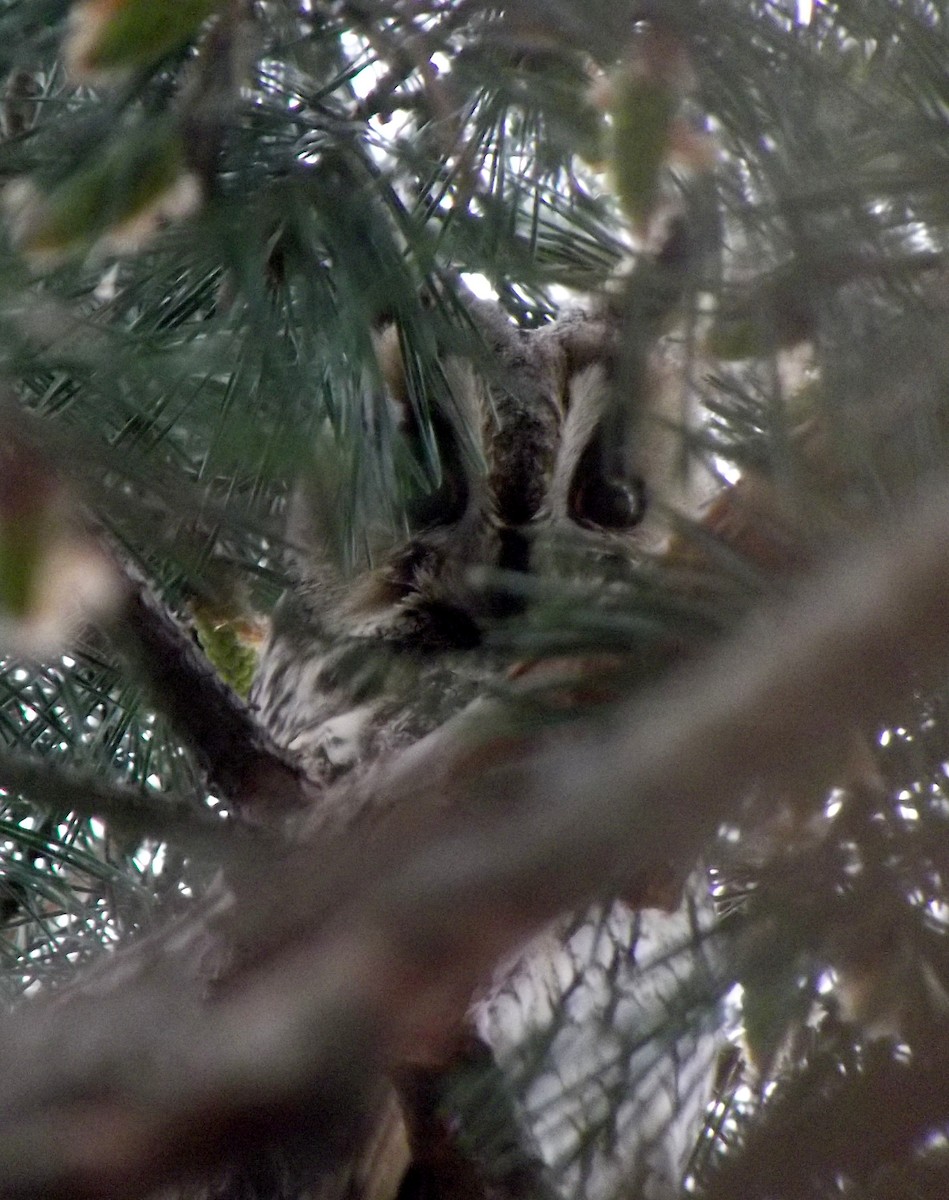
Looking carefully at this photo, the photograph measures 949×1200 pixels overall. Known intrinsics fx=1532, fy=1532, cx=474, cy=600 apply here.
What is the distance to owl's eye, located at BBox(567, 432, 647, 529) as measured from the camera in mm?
1887

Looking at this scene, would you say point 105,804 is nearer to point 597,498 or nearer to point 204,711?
point 204,711

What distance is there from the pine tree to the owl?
12mm

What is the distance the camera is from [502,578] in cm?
64

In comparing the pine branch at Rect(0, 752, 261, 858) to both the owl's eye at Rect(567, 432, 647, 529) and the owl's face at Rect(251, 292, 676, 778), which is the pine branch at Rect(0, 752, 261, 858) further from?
the owl's eye at Rect(567, 432, 647, 529)

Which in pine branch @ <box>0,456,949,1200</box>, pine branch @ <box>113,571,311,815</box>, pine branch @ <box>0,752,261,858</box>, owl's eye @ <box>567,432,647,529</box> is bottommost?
pine branch @ <box>0,456,949,1200</box>

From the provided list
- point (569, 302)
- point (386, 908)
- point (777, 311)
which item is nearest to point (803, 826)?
point (386, 908)

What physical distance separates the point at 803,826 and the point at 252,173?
68 cm

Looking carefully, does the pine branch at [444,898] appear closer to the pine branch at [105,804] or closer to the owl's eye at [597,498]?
the pine branch at [105,804]

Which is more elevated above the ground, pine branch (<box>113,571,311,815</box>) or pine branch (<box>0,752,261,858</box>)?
pine branch (<box>113,571,311,815</box>)

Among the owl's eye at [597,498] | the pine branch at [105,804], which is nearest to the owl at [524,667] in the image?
the owl's eye at [597,498]

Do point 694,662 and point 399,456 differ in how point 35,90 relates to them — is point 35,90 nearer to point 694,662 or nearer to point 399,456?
point 399,456

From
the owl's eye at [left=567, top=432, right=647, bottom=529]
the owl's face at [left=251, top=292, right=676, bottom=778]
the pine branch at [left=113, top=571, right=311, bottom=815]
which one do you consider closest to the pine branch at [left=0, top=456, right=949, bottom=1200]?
the pine branch at [left=113, top=571, right=311, bottom=815]

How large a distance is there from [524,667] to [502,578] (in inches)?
5.1

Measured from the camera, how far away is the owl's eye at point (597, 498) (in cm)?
189
